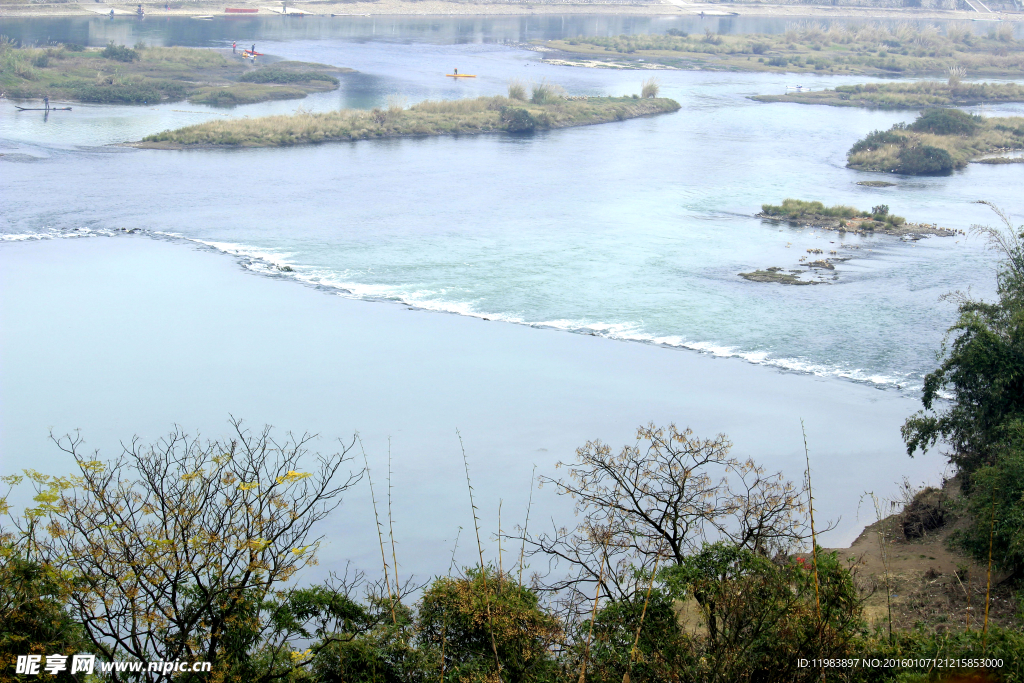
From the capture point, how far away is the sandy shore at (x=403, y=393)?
21.1 metres

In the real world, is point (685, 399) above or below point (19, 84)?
below

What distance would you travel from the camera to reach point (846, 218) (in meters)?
43.5

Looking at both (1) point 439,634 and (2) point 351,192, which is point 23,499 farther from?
(2) point 351,192

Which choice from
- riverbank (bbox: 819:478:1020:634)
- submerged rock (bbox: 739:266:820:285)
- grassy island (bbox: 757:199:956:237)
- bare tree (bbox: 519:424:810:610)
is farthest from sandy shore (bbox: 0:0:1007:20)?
riverbank (bbox: 819:478:1020:634)

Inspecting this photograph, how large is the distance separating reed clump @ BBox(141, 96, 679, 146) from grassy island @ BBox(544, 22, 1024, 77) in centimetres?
3009

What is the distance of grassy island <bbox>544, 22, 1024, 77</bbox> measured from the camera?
104m

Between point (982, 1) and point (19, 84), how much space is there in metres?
170

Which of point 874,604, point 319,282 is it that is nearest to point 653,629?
point 874,604

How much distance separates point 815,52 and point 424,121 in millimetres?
70494

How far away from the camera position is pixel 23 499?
19531 millimetres

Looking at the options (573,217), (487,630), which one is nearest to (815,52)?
(573,217)

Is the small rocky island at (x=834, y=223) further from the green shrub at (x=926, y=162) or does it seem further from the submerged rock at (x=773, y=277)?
the green shrub at (x=926, y=162)

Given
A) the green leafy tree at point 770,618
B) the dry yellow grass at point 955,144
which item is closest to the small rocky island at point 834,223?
the dry yellow grass at point 955,144

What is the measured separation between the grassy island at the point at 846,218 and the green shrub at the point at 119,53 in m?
56.8
